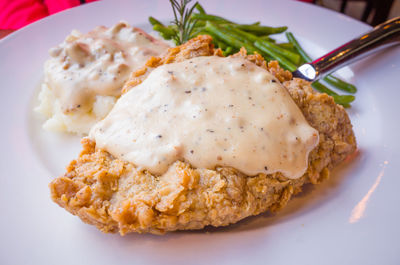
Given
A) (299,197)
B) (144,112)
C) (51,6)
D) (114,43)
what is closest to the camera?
(144,112)

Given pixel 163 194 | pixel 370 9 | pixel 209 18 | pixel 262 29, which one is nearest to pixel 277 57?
pixel 262 29

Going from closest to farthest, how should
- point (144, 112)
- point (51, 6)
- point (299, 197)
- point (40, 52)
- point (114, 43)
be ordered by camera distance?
point (144, 112)
point (299, 197)
point (114, 43)
point (40, 52)
point (51, 6)

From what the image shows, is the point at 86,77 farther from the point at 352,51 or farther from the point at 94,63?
the point at 352,51

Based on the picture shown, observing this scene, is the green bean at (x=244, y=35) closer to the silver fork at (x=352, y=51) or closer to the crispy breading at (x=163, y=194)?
the silver fork at (x=352, y=51)

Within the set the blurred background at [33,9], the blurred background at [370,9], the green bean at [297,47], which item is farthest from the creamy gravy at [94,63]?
the blurred background at [370,9]

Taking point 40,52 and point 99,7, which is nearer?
point 40,52

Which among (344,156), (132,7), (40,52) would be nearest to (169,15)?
(132,7)

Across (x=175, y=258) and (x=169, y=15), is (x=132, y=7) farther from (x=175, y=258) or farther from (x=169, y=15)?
(x=175, y=258)
